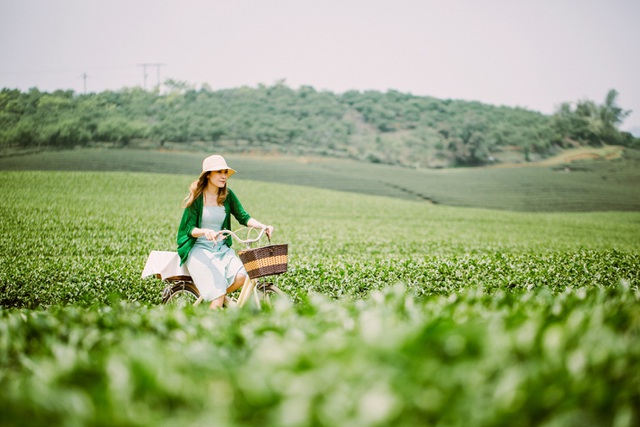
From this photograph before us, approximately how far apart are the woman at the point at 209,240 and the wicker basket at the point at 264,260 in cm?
40

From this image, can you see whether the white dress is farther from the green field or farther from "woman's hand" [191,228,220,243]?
the green field

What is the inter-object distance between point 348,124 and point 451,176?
55.7ft

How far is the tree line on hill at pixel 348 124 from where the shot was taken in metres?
44.9

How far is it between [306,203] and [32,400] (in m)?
29.7

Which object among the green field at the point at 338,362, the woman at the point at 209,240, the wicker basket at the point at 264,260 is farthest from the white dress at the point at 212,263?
the green field at the point at 338,362

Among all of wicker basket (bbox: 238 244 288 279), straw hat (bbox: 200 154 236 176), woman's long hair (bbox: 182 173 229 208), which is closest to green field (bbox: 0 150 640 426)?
wicker basket (bbox: 238 244 288 279)

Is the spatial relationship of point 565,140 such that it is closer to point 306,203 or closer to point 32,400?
point 306,203

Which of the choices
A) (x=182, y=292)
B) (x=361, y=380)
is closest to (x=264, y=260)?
(x=182, y=292)

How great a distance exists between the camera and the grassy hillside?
1527 inches

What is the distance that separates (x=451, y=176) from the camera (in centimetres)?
4994

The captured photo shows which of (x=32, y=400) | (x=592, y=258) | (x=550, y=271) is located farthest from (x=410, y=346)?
(x=592, y=258)

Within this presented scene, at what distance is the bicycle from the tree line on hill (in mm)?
31859

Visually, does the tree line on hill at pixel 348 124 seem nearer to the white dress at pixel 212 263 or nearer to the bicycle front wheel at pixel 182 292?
the bicycle front wheel at pixel 182 292

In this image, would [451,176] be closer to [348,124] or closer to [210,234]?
[348,124]
